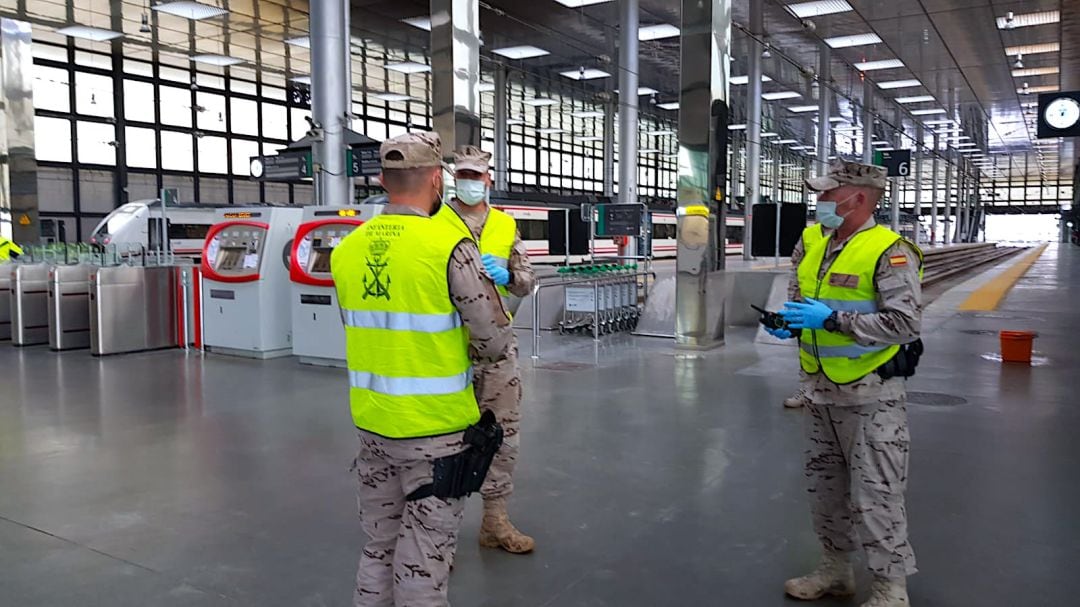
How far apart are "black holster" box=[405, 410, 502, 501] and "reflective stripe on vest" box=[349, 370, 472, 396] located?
15 centimetres

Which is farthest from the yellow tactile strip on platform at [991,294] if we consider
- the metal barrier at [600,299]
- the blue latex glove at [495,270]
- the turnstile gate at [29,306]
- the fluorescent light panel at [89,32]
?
the fluorescent light panel at [89,32]

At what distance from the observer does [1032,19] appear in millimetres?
20141

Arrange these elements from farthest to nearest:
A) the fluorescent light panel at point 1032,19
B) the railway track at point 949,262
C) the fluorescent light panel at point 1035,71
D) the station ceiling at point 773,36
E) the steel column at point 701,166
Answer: the fluorescent light panel at point 1035,71
the railway track at point 949,262
the station ceiling at point 773,36
the fluorescent light panel at point 1032,19
the steel column at point 701,166

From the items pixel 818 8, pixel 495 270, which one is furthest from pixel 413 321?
pixel 818 8

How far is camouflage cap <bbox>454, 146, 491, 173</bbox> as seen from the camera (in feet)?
12.8

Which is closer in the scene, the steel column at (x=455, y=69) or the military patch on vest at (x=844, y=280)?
the military patch on vest at (x=844, y=280)

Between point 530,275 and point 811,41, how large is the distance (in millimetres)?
22293

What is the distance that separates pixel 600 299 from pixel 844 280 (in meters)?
8.82

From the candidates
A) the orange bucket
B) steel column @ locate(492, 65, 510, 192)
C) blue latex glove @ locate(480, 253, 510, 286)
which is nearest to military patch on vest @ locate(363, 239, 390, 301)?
blue latex glove @ locate(480, 253, 510, 286)

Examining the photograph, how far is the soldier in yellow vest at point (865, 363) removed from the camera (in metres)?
2.95

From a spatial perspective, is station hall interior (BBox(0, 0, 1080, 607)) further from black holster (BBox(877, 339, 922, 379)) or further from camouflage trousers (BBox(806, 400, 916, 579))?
black holster (BBox(877, 339, 922, 379))

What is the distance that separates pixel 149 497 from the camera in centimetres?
457

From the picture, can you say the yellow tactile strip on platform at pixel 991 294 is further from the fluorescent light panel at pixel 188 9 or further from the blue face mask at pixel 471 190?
the fluorescent light panel at pixel 188 9

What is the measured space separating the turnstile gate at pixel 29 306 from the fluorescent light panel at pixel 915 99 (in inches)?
1197
